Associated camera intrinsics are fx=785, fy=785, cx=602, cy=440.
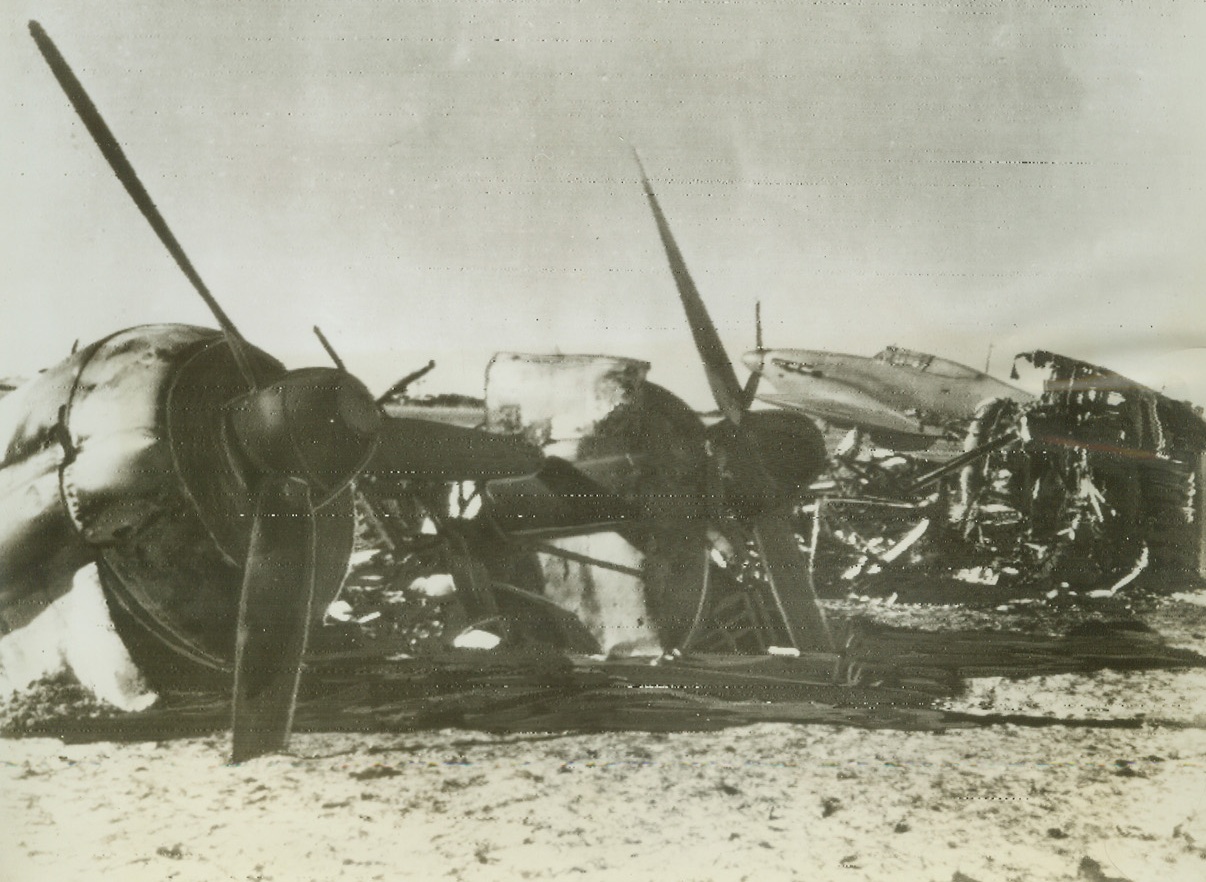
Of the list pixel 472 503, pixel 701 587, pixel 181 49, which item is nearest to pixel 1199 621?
pixel 701 587

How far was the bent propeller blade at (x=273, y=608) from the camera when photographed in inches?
73.5

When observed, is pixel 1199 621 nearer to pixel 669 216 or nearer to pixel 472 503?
pixel 669 216

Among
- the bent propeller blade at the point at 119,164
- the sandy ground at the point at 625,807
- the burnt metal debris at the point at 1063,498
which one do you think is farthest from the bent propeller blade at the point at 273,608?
the burnt metal debris at the point at 1063,498

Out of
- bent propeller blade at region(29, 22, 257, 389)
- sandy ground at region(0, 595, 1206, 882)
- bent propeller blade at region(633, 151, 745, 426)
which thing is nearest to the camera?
bent propeller blade at region(29, 22, 257, 389)

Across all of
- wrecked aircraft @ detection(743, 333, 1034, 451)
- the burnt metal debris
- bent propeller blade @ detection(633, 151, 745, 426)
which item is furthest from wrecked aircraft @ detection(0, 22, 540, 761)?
the burnt metal debris

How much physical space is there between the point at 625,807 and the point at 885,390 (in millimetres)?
1306

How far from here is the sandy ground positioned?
1843 millimetres

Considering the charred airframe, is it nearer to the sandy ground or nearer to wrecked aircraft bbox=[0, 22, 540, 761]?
wrecked aircraft bbox=[0, 22, 540, 761]

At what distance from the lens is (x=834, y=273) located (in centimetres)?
214

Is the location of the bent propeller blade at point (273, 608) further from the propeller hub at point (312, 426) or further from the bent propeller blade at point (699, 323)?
the bent propeller blade at point (699, 323)

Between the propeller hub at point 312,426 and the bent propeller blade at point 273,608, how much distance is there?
74 millimetres

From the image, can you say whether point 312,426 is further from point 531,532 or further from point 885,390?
point 885,390

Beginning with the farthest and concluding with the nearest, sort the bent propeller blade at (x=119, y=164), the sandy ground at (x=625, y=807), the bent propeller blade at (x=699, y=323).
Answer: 1. the bent propeller blade at (x=699, y=323)
2. the sandy ground at (x=625, y=807)
3. the bent propeller blade at (x=119, y=164)

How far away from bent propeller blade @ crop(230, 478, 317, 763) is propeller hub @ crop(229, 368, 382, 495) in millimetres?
74
